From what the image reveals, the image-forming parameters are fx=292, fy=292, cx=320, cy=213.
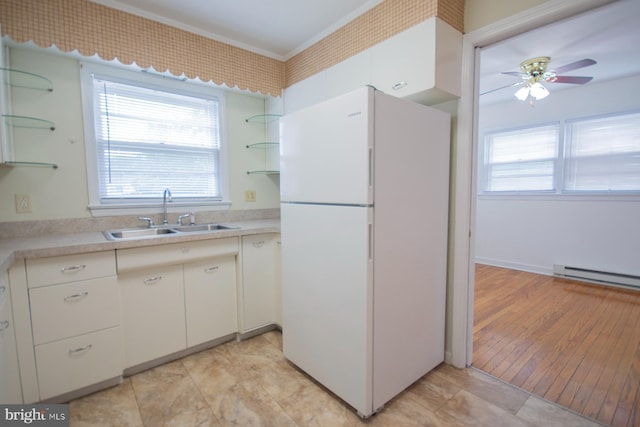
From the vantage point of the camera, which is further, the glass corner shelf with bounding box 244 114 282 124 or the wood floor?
the glass corner shelf with bounding box 244 114 282 124

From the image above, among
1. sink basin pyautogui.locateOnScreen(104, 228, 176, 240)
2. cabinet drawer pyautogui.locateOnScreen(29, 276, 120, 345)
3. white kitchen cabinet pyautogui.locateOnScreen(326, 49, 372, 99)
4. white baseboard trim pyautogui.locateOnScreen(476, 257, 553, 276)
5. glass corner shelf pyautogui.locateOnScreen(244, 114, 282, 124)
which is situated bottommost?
white baseboard trim pyautogui.locateOnScreen(476, 257, 553, 276)

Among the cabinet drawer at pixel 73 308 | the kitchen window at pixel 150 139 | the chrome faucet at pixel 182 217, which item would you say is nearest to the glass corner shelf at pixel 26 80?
the kitchen window at pixel 150 139

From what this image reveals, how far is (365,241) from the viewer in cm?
141

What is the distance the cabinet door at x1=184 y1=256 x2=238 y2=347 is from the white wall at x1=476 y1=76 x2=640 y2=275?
13.3ft

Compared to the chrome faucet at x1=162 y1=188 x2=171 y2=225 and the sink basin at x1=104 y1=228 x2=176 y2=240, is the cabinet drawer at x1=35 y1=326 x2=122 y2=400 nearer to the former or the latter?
the sink basin at x1=104 y1=228 x2=176 y2=240

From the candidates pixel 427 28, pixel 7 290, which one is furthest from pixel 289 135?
pixel 7 290

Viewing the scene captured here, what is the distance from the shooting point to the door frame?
1.79 m

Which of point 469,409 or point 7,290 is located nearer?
point 7,290

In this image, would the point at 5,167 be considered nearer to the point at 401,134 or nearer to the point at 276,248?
the point at 276,248

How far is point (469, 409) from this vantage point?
157 centimetres

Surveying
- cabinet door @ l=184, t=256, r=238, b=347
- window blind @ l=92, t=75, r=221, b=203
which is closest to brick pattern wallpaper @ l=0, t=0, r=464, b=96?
window blind @ l=92, t=75, r=221, b=203

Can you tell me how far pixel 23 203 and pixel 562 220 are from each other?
17.9 feet

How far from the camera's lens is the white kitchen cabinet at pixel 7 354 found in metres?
1.31

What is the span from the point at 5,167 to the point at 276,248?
1815 mm
